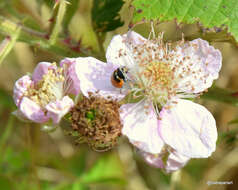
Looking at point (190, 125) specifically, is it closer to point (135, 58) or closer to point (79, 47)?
point (135, 58)

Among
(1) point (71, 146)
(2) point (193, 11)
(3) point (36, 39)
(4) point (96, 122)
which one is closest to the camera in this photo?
(4) point (96, 122)

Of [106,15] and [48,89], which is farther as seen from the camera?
[106,15]

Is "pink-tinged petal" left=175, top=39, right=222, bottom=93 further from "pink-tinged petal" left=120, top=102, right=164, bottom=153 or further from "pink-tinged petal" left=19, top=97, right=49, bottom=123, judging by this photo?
"pink-tinged petal" left=19, top=97, right=49, bottom=123

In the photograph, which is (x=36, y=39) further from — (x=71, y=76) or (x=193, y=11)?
(x=193, y=11)

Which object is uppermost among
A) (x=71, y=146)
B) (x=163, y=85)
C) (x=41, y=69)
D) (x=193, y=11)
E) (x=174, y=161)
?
(x=193, y=11)

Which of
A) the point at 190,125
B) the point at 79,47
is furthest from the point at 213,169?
the point at 79,47

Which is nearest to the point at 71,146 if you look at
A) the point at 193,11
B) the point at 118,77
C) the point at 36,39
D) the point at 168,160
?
the point at 36,39

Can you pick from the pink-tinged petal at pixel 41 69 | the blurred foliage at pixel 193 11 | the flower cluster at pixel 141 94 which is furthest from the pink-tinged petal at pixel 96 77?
the blurred foliage at pixel 193 11
